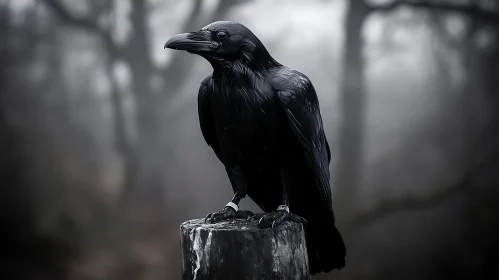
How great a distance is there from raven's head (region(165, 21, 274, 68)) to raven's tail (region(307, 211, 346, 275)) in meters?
0.82

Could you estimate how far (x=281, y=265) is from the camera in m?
1.97

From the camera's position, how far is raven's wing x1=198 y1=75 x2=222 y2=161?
A: 7.41 ft

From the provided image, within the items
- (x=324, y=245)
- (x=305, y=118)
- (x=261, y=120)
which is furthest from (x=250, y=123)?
(x=324, y=245)

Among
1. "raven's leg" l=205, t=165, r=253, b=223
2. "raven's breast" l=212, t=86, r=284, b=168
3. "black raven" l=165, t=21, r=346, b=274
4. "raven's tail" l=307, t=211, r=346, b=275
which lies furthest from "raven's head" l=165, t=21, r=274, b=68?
"raven's tail" l=307, t=211, r=346, b=275

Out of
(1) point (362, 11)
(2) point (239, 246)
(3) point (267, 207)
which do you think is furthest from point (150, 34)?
(2) point (239, 246)

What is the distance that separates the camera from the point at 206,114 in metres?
2.36

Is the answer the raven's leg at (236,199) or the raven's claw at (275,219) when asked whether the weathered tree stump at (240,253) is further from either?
the raven's leg at (236,199)

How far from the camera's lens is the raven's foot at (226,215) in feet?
7.14

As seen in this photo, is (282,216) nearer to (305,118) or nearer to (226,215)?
(226,215)

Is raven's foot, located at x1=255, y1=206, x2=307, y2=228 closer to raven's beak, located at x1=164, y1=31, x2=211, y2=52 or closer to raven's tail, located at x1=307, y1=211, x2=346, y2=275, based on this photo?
raven's tail, located at x1=307, y1=211, x2=346, y2=275

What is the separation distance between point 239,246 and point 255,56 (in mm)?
782

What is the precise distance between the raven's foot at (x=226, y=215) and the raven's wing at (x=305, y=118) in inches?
13.9

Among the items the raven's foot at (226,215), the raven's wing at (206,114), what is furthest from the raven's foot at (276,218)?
the raven's wing at (206,114)

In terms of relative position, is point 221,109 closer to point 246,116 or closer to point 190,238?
point 246,116
